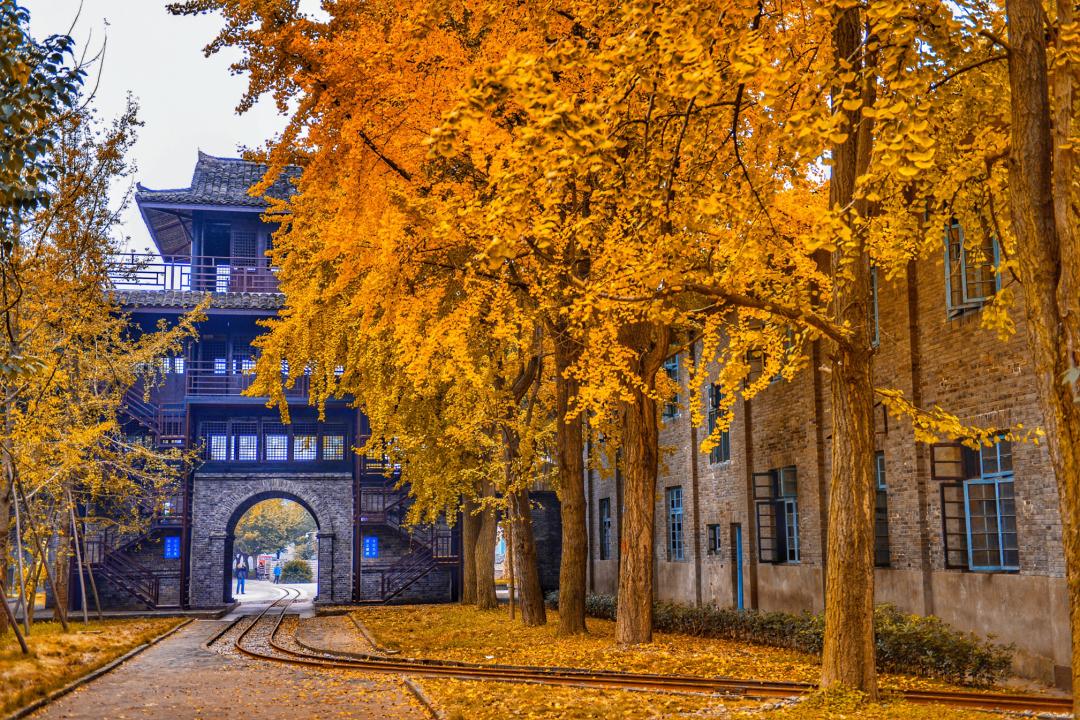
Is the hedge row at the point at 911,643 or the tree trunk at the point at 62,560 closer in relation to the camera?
the hedge row at the point at 911,643

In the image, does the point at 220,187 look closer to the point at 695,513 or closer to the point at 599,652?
the point at 695,513

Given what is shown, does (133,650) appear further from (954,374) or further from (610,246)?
(954,374)

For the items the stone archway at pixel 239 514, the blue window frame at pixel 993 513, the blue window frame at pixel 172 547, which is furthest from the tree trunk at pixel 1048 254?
the blue window frame at pixel 172 547

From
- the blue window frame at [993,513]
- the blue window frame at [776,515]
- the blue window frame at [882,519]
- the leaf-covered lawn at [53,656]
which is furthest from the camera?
the blue window frame at [776,515]

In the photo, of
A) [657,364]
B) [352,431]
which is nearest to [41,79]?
[657,364]

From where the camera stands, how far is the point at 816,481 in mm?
19141

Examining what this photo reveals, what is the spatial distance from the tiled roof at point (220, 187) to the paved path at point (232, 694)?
2344cm

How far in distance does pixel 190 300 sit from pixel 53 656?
21.2 metres

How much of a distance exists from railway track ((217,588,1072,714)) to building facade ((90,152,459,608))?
1803 cm

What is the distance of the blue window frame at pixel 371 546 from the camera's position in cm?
3703

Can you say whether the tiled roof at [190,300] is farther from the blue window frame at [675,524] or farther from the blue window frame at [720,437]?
the blue window frame at [720,437]

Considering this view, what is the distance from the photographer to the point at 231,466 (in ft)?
121

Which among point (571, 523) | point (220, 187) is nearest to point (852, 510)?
point (571, 523)

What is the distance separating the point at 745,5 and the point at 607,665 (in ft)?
32.0
